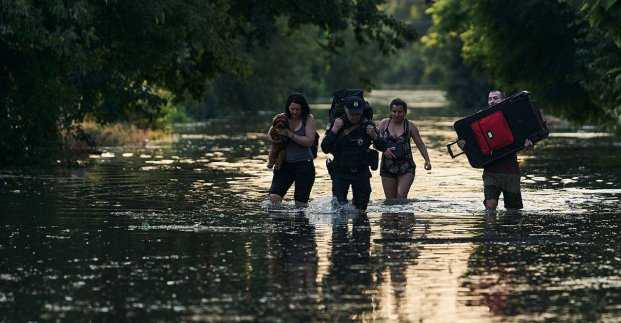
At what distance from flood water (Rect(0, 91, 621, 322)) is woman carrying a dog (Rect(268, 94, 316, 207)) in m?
0.27

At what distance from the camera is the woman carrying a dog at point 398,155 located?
1931 centimetres

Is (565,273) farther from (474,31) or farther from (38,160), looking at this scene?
(474,31)

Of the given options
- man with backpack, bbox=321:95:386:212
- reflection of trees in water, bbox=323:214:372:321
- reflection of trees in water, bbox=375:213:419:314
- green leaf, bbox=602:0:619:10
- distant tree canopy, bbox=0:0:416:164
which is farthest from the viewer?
distant tree canopy, bbox=0:0:416:164

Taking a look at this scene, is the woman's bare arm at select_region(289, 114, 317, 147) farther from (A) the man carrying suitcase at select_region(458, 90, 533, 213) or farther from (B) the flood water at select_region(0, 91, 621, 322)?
(A) the man carrying suitcase at select_region(458, 90, 533, 213)

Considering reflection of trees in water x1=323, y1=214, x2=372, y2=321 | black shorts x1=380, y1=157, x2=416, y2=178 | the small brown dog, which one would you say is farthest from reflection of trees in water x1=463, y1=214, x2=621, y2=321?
the small brown dog

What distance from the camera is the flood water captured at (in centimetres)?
1087

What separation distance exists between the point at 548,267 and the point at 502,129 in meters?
5.78

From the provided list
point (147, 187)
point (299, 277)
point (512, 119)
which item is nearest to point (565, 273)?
point (299, 277)

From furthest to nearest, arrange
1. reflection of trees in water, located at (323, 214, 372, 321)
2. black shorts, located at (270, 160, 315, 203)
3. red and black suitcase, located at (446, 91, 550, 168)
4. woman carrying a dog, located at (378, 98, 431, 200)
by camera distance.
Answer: woman carrying a dog, located at (378, 98, 431, 200) → black shorts, located at (270, 160, 315, 203) → red and black suitcase, located at (446, 91, 550, 168) → reflection of trees in water, located at (323, 214, 372, 321)

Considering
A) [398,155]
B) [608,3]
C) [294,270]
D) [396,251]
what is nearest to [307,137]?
[398,155]

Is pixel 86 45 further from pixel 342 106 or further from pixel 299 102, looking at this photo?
pixel 342 106

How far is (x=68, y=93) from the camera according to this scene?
2720cm

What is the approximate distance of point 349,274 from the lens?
498 inches

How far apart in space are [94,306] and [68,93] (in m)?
16.6
